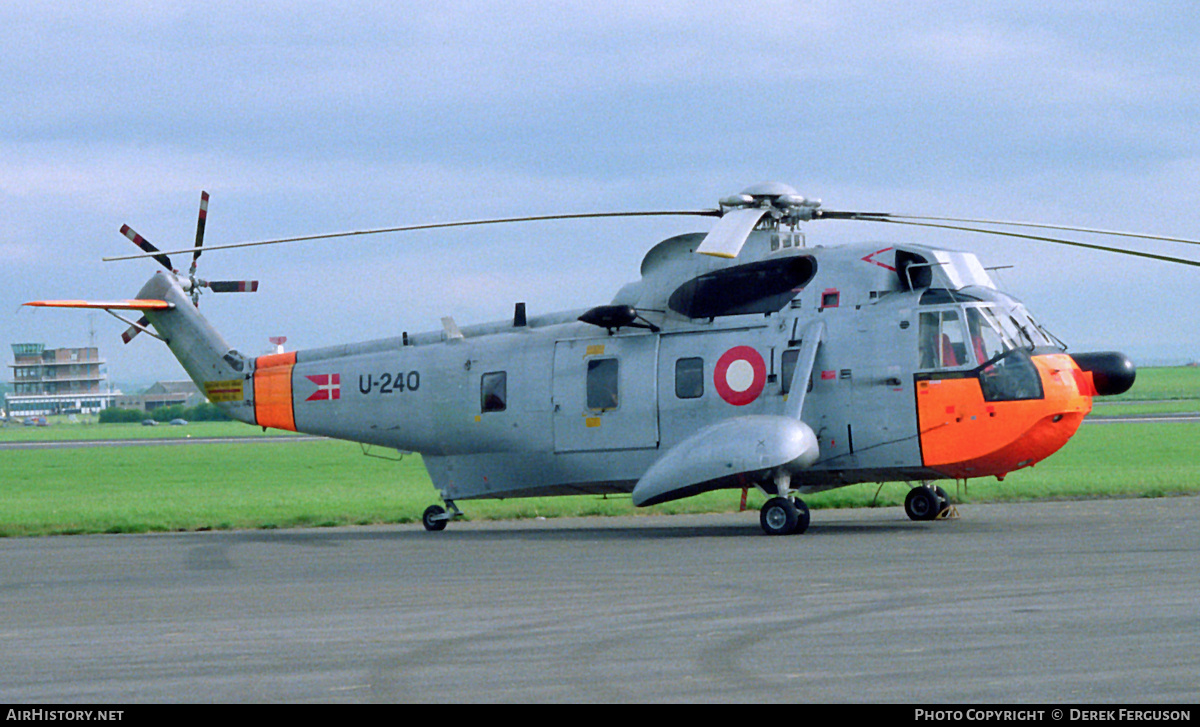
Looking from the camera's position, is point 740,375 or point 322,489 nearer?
point 740,375

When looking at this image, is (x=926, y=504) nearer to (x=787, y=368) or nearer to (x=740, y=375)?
(x=787, y=368)

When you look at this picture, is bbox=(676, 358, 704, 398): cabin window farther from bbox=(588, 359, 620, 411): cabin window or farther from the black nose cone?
the black nose cone

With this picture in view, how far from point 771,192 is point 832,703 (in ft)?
40.5

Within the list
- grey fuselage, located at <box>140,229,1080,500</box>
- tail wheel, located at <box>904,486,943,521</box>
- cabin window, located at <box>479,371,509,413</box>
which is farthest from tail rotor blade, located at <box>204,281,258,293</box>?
tail wheel, located at <box>904,486,943,521</box>

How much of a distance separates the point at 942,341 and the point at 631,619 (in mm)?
9178

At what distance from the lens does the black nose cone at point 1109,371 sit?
1848 centimetres

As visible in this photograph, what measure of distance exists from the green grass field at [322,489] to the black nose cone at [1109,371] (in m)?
5.63

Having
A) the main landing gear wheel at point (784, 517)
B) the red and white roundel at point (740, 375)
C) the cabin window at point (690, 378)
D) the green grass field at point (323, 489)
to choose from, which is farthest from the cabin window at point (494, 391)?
the main landing gear wheel at point (784, 517)

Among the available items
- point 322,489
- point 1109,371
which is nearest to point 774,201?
point 1109,371

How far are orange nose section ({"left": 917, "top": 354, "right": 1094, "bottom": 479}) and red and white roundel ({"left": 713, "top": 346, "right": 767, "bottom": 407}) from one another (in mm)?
2334

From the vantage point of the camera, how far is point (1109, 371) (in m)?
18.5

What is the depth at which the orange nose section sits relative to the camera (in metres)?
17.5

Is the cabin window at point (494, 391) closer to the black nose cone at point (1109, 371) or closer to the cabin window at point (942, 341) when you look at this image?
the cabin window at point (942, 341)

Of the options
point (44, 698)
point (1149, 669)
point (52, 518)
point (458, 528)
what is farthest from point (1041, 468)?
point (44, 698)
